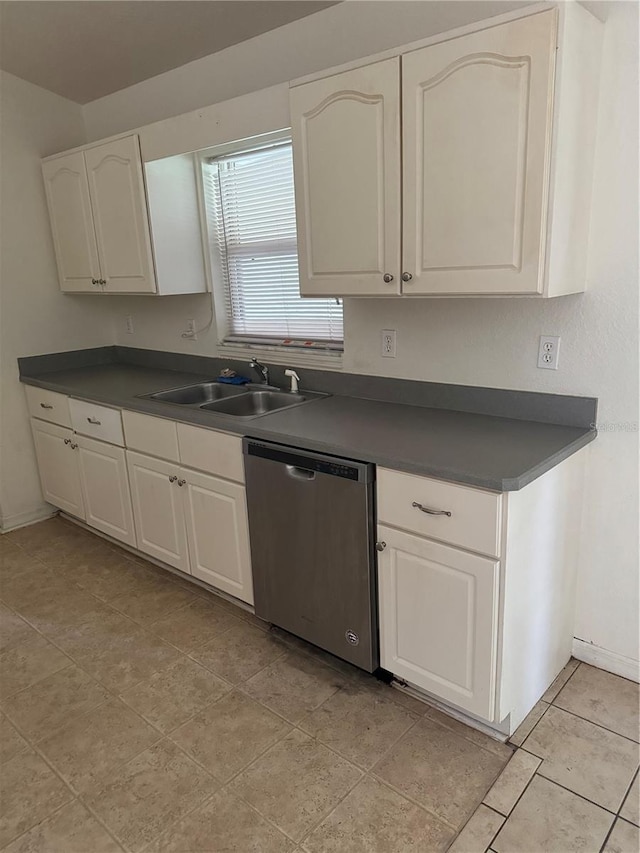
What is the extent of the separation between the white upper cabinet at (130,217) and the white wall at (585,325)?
604 millimetres

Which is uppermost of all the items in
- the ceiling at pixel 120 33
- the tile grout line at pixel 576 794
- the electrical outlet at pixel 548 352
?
the ceiling at pixel 120 33

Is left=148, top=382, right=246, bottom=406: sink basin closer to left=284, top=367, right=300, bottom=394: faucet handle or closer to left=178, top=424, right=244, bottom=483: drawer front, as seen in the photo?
left=284, top=367, right=300, bottom=394: faucet handle

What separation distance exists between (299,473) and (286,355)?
97 centimetres

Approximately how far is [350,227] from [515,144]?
0.60 m

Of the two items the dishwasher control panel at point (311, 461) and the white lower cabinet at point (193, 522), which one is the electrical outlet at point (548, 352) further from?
the white lower cabinet at point (193, 522)

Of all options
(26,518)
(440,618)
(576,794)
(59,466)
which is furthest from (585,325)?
(26,518)

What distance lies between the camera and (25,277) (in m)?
3.48

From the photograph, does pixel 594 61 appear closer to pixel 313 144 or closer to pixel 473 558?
pixel 313 144

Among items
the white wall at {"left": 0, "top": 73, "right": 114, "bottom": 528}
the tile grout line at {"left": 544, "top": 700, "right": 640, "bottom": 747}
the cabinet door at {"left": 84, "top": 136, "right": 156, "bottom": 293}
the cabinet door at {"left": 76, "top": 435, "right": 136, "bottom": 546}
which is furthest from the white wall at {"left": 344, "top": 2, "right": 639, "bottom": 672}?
the white wall at {"left": 0, "top": 73, "right": 114, "bottom": 528}

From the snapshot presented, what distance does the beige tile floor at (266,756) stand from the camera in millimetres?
1609

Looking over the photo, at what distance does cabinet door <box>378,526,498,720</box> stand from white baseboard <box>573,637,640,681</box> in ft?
2.08

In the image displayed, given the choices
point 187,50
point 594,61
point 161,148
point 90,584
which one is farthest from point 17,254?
point 594,61

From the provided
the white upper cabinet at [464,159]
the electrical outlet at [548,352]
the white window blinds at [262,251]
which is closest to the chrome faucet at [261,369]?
the white window blinds at [262,251]

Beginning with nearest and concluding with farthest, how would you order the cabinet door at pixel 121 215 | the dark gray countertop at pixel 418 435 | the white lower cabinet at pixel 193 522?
the dark gray countertop at pixel 418 435 < the white lower cabinet at pixel 193 522 < the cabinet door at pixel 121 215
